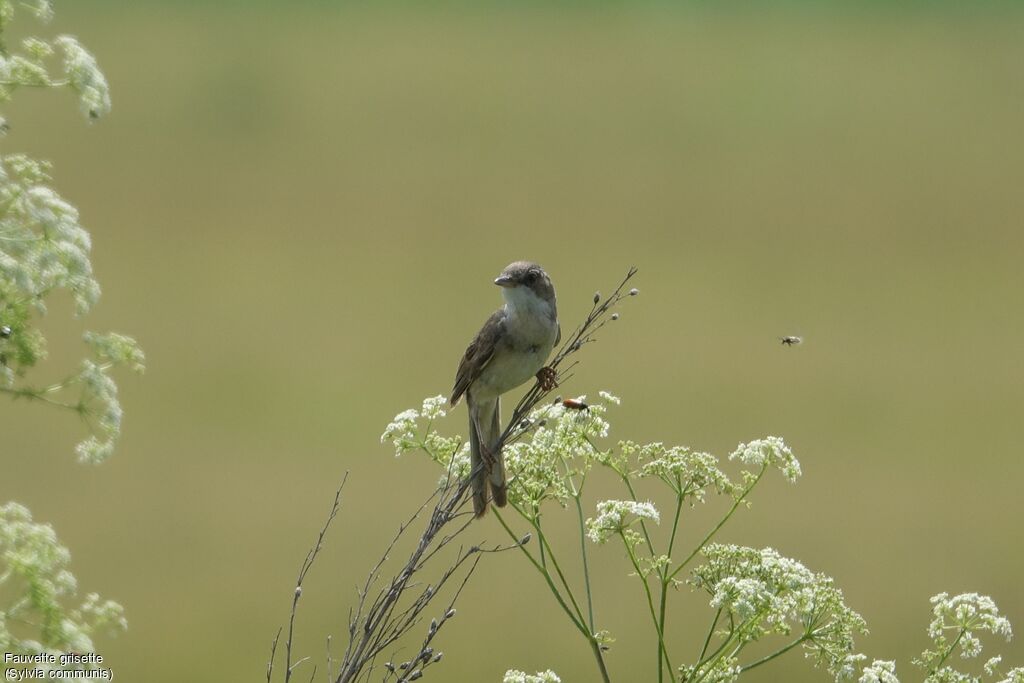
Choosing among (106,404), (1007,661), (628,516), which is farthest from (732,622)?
(1007,661)

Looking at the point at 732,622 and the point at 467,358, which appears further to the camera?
the point at 467,358

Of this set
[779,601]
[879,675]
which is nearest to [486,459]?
[779,601]

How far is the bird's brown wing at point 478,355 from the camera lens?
16.3 ft

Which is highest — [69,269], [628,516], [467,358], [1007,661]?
[1007,661]

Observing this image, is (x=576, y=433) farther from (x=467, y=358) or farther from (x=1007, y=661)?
(x=1007, y=661)

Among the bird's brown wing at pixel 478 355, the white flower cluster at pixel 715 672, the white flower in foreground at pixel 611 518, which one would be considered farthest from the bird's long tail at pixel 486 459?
the white flower cluster at pixel 715 672

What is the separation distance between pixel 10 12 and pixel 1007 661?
9.51 m

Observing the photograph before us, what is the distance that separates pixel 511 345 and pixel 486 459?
1.41 metres

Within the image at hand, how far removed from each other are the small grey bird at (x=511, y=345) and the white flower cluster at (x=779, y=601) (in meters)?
1.83

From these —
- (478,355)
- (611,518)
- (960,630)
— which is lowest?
(960,630)

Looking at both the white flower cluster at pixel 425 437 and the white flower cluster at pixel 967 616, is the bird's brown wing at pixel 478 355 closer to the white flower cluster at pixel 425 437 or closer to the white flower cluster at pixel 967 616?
the white flower cluster at pixel 425 437

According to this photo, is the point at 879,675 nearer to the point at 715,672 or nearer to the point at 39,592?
the point at 715,672

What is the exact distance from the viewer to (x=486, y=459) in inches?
142

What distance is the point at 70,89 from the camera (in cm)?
236
